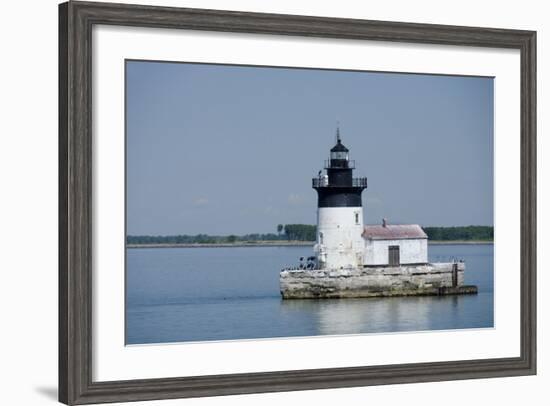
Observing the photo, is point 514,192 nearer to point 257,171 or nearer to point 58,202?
point 257,171

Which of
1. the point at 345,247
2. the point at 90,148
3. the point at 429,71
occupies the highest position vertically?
the point at 429,71

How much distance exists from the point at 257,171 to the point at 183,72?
83 cm

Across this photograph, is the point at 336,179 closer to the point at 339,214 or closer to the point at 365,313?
the point at 339,214

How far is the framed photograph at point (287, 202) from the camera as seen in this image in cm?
819

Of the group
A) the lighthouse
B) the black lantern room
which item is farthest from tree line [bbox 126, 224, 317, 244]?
the black lantern room

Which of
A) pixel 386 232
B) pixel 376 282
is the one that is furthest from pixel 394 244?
pixel 376 282

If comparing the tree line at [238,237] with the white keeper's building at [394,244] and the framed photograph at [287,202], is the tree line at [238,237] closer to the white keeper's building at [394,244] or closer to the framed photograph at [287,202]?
the framed photograph at [287,202]

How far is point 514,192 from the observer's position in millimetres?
9484

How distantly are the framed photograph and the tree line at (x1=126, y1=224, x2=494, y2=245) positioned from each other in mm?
13

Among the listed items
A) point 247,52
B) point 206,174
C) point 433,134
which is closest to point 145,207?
point 206,174

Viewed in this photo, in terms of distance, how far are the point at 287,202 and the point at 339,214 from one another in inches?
14.9

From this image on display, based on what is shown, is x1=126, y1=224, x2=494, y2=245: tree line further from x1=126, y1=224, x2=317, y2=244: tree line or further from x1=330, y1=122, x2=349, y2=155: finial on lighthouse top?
x1=330, y1=122, x2=349, y2=155: finial on lighthouse top

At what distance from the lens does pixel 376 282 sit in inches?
359

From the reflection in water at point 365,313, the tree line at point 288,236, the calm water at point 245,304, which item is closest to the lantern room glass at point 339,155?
the tree line at point 288,236
